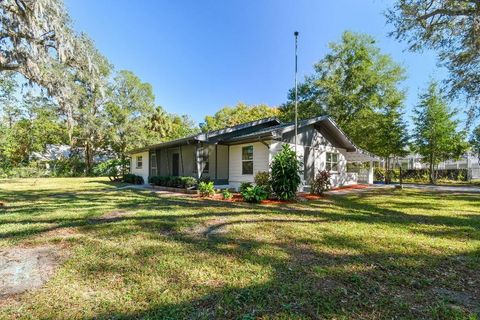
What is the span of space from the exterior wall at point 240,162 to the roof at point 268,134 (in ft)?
1.72

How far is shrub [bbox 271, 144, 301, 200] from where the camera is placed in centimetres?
955

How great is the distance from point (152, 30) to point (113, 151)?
22591mm

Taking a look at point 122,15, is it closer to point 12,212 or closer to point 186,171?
point 186,171

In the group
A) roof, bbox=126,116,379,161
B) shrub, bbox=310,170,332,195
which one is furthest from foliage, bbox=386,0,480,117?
shrub, bbox=310,170,332,195

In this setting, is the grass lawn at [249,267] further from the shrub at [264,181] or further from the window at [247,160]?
the window at [247,160]

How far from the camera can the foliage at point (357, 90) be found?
21453mm

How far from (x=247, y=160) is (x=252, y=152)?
19.7 inches

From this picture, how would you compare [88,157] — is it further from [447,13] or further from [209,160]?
[447,13]

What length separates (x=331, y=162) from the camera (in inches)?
616

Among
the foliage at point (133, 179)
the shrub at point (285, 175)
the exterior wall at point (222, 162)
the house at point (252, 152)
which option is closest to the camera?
the shrub at point (285, 175)

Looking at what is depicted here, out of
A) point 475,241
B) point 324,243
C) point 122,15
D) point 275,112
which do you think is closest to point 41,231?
point 324,243

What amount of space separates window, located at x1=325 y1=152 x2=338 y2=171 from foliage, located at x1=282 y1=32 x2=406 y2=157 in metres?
6.47

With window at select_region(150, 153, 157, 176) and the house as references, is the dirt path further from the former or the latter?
window at select_region(150, 153, 157, 176)

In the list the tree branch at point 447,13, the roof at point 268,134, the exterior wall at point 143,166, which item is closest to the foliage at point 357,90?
the roof at point 268,134
